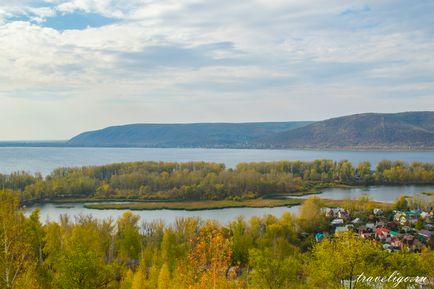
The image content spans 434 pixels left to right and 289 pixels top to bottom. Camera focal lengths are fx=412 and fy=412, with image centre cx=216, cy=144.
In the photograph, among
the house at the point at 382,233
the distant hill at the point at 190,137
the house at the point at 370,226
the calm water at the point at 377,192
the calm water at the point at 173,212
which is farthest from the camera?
the distant hill at the point at 190,137

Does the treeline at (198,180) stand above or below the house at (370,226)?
above

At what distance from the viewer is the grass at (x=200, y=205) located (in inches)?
1340

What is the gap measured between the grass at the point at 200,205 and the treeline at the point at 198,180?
8.19 ft

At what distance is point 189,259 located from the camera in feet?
16.4

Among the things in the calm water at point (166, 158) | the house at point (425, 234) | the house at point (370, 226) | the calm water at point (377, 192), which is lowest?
the calm water at point (377, 192)

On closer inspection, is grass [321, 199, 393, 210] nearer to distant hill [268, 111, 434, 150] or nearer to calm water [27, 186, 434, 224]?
calm water [27, 186, 434, 224]

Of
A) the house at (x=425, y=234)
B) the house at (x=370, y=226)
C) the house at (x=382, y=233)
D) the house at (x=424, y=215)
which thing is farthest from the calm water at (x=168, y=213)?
the house at (x=425, y=234)

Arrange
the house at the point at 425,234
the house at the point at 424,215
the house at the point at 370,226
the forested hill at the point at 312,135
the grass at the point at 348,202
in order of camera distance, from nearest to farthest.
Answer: the house at the point at 425,234
the house at the point at 370,226
the house at the point at 424,215
the grass at the point at 348,202
the forested hill at the point at 312,135

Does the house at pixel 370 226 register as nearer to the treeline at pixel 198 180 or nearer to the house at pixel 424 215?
the house at pixel 424 215

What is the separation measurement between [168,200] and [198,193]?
3.10 meters

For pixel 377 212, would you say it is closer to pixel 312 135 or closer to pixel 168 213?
pixel 168 213

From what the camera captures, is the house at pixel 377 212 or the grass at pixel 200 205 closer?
the house at pixel 377 212

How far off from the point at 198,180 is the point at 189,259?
38381mm

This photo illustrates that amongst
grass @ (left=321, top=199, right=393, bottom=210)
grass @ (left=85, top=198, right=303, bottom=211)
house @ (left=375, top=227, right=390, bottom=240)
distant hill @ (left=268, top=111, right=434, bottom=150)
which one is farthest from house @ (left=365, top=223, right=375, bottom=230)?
distant hill @ (left=268, top=111, right=434, bottom=150)
